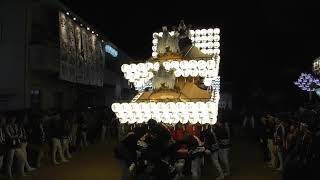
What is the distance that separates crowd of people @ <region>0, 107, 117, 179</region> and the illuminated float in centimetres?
319

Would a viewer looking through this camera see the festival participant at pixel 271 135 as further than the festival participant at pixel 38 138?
Yes

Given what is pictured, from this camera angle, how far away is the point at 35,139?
14.8 m

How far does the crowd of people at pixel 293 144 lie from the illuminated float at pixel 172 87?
2.26m

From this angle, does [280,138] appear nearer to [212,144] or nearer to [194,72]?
[212,144]

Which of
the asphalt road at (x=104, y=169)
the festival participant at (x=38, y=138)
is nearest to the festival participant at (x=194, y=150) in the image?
the asphalt road at (x=104, y=169)

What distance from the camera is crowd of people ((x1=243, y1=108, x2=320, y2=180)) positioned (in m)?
8.24

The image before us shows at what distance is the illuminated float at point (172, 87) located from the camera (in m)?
12.2

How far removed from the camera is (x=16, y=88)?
20609 millimetres

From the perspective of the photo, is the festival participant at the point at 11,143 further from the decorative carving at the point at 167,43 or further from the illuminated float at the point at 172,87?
the decorative carving at the point at 167,43

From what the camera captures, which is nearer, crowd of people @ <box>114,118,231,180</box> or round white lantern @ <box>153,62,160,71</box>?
crowd of people @ <box>114,118,231,180</box>

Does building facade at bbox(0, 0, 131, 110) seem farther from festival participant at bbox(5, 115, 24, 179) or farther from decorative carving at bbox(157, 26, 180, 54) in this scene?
festival participant at bbox(5, 115, 24, 179)

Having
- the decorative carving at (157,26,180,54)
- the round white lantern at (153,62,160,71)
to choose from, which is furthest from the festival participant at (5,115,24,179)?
the decorative carving at (157,26,180,54)

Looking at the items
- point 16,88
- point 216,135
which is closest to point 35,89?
point 16,88

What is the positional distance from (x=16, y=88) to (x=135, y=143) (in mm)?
13178
